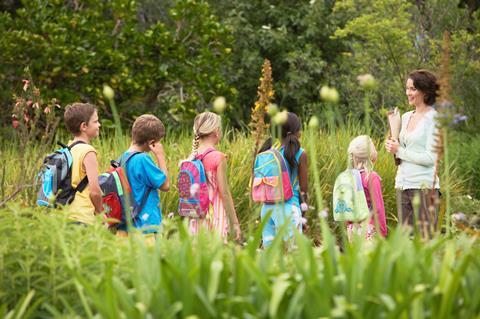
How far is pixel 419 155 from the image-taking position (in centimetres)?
704

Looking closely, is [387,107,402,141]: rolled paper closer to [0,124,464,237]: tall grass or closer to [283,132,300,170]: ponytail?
[283,132,300,170]: ponytail

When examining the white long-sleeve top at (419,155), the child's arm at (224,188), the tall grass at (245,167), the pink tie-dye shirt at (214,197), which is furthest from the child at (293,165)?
the tall grass at (245,167)

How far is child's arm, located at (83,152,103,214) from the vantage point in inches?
238

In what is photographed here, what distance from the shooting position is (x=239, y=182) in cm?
927

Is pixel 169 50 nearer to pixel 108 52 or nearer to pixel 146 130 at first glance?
pixel 108 52

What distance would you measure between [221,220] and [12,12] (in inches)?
411

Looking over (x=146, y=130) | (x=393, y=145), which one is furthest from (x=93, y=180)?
(x=393, y=145)

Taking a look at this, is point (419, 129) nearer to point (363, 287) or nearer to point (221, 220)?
point (221, 220)

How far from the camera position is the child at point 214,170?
21.7 feet

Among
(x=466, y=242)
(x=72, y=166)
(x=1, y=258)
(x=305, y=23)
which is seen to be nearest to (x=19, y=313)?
(x=1, y=258)

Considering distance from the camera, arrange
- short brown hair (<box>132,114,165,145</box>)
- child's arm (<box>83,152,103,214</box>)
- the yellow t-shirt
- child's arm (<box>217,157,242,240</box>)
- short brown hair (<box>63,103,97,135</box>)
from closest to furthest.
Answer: child's arm (<box>83,152,103,214</box>) → the yellow t-shirt → short brown hair (<box>63,103,97,135</box>) → short brown hair (<box>132,114,165,145</box>) → child's arm (<box>217,157,242,240</box>)

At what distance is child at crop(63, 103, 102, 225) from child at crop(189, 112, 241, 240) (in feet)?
2.47

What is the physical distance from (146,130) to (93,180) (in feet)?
1.96

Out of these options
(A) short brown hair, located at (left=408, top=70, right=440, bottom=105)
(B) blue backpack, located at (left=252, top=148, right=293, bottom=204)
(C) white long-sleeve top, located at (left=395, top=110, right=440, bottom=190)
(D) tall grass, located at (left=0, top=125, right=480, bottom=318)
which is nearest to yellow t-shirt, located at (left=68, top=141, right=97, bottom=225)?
(B) blue backpack, located at (left=252, top=148, right=293, bottom=204)
